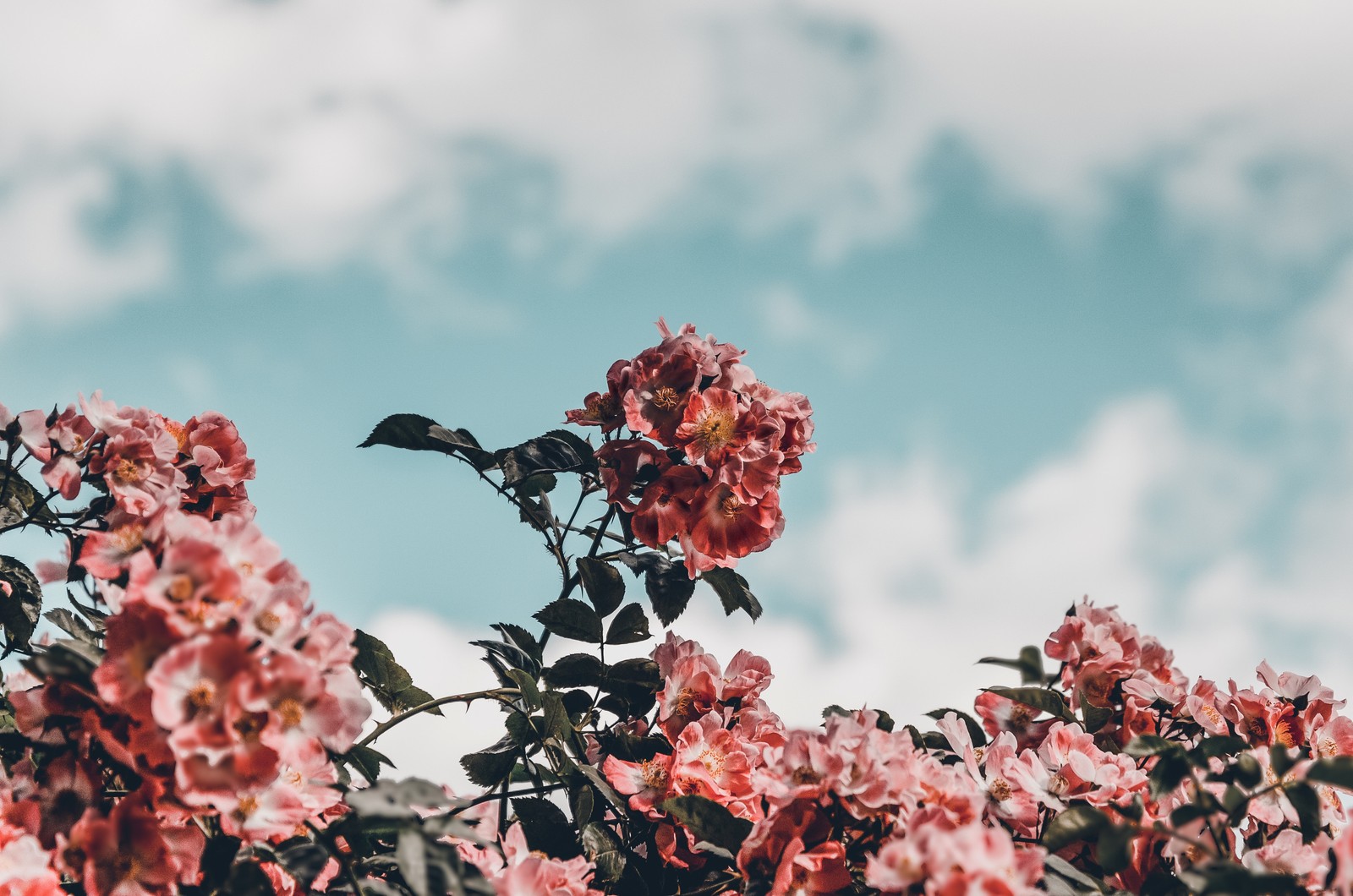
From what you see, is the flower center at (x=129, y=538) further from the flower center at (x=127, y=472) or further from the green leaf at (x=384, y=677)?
the green leaf at (x=384, y=677)

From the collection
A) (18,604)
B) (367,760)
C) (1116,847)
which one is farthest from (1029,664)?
(18,604)

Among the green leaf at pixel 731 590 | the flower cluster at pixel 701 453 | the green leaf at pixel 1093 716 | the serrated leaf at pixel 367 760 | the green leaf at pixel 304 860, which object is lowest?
the green leaf at pixel 304 860

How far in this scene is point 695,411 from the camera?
2158 mm

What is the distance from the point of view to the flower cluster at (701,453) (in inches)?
85.0

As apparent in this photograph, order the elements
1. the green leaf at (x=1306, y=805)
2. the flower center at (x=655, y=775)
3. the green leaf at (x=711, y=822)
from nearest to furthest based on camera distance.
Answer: the green leaf at (x=1306, y=805), the green leaf at (x=711, y=822), the flower center at (x=655, y=775)

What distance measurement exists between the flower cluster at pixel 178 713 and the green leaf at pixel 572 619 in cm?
67

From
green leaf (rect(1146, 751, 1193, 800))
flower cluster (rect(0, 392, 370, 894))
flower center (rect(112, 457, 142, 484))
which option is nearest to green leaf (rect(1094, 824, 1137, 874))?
green leaf (rect(1146, 751, 1193, 800))

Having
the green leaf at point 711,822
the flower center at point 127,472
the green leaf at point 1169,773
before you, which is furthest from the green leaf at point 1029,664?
the flower center at point 127,472

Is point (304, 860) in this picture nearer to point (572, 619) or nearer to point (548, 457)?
point (572, 619)

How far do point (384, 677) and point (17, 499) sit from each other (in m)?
0.78

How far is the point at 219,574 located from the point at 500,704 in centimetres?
92

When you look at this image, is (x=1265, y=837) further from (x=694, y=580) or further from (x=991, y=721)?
(x=694, y=580)

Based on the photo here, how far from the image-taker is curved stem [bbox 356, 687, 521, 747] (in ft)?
6.64

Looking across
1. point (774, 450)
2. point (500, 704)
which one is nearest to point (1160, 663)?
point (774, 450)
